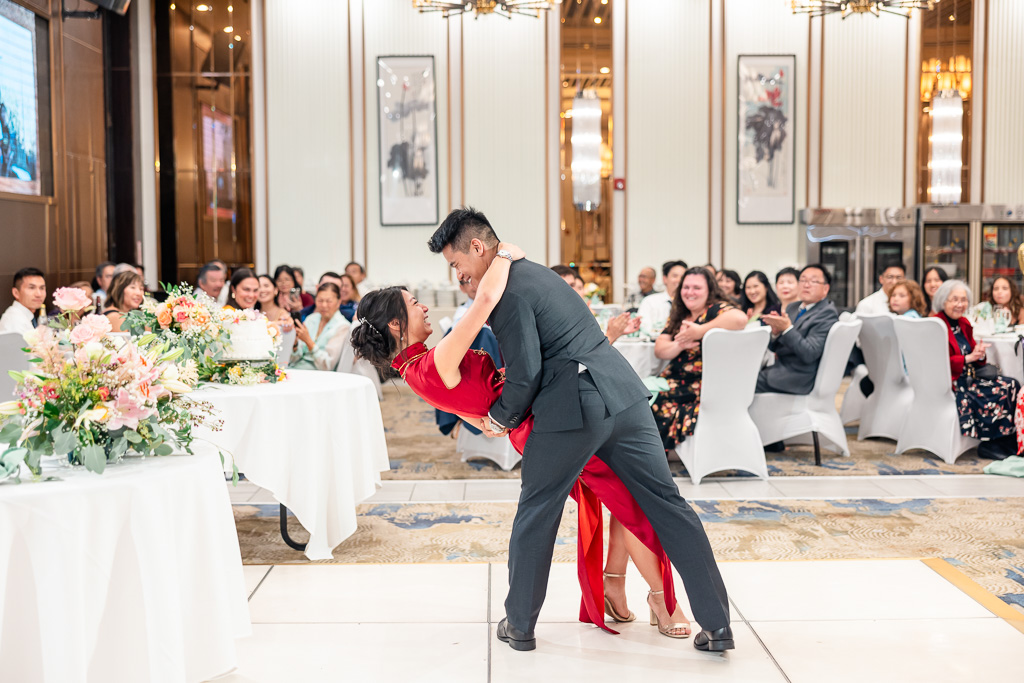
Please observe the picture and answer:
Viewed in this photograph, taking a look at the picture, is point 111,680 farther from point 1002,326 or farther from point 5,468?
point 1002,326

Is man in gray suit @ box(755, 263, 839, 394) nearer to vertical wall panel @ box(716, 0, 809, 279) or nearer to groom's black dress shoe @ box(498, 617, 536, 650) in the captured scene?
groom's black dress shoe @ box(498, 617, 536, 650)

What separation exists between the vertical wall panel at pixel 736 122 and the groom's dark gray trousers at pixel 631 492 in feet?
29.6

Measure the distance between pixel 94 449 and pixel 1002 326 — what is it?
6404 millimetres

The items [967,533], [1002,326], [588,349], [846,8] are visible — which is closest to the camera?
[588,349]

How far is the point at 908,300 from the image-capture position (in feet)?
22.0

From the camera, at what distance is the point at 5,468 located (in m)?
2.16

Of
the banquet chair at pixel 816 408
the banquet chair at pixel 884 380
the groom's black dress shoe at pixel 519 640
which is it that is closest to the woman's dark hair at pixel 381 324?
the groom's black dress shoe at pixel 519 640

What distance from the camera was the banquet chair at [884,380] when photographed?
6430mm

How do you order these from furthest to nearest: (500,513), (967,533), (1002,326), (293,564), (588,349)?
1. (1002,326)
2. (500,513)
3. (967,533)
4. (293,564)
5. (588,349)

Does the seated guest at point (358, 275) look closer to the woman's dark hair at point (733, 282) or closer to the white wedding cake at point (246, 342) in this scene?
the woman's dark hair at point (733, 282)

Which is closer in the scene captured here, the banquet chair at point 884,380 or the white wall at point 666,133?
the banquet chair at point 884,380

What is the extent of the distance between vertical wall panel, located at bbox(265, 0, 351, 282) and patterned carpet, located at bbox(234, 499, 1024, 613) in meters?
6.96

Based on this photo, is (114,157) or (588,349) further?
(114,157)

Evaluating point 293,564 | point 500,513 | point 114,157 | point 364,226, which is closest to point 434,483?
point 500,513
